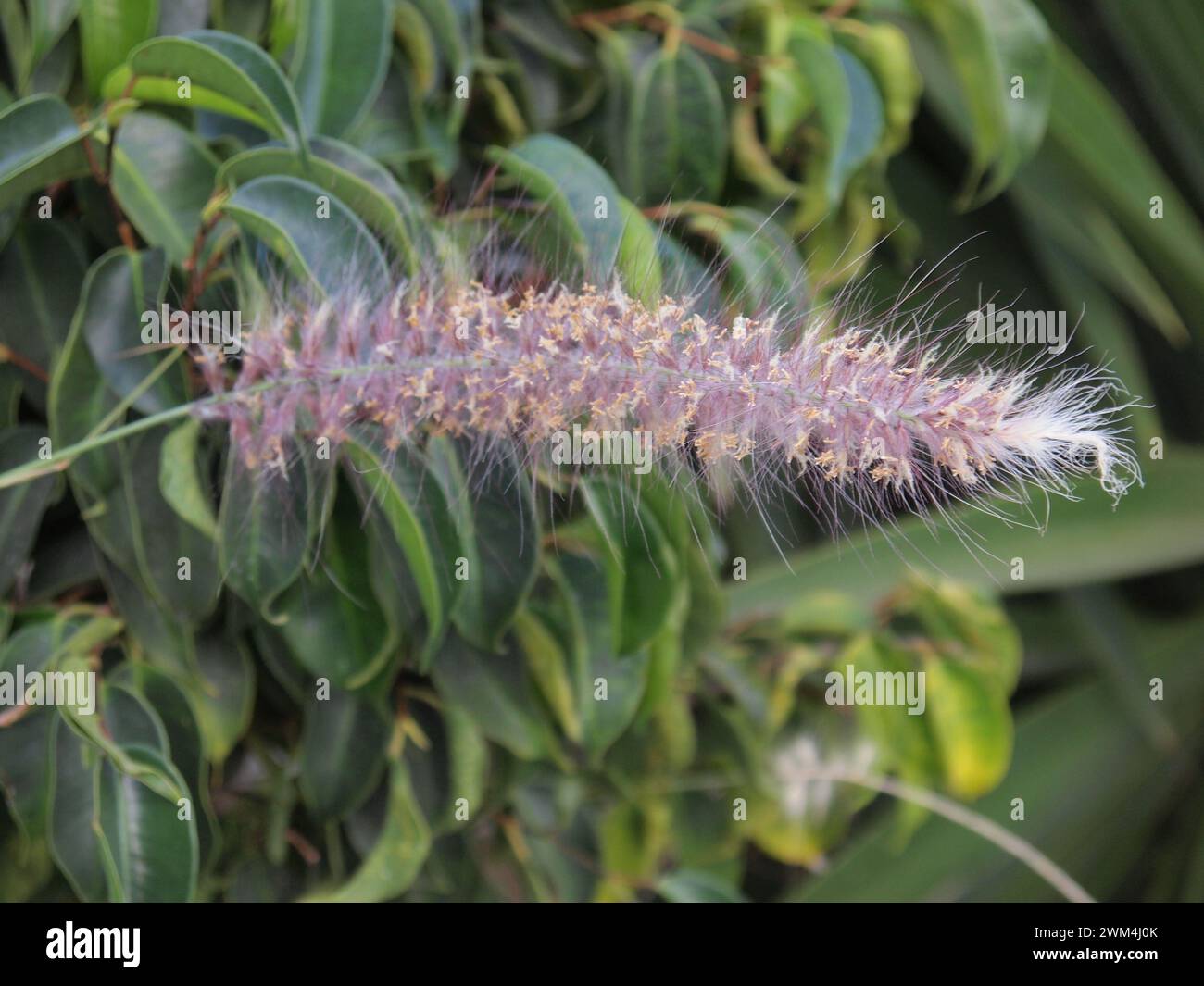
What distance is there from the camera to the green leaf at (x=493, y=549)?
551 millimetres

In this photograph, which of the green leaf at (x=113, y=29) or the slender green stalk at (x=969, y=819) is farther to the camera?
the slender green stalk at (x=969, y=819)

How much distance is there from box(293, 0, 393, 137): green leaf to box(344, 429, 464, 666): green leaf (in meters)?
0.18

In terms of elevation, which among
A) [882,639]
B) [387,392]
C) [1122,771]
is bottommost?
[1122,771]

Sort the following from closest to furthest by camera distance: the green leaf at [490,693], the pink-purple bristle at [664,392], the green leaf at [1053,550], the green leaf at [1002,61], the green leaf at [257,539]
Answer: the pink-purple bristle at [664,392] < the green leaf at [257,539] < the green leaf at [490,693] < the green leaf at [1002,61] < the green leaf at [1053,550]

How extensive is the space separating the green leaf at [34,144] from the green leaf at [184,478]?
125 mm

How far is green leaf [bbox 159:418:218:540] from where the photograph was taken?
1.64 feet

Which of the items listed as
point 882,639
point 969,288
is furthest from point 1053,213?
point 882,639

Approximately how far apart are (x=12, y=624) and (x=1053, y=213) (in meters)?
1.18

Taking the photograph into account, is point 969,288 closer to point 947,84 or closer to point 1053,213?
point 1053,213

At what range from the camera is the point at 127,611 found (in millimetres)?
579

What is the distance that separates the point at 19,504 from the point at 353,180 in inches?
9.5

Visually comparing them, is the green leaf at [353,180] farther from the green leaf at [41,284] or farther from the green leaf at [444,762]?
the green leaf at [444,762]

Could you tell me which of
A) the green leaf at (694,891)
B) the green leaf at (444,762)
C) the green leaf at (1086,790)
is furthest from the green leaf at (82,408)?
the green leaf at (1086,790)

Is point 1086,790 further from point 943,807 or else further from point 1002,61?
point 1002,61
